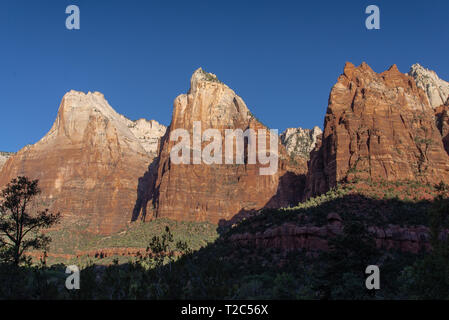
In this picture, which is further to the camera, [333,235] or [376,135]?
[376,135]

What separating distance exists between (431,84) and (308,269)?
4880 inches

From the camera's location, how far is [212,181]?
133625 mm

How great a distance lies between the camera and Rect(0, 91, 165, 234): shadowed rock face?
→ 144750mm

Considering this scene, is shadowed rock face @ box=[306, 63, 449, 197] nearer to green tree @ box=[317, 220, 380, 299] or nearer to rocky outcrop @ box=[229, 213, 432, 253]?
rocky outcrop @ box=[229, 213, 432, 253]

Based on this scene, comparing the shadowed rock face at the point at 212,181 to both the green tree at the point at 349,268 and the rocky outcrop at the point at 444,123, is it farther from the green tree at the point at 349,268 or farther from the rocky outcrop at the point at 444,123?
the green tree at the point at 349,268

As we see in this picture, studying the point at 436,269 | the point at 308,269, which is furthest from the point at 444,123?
the point at 436,269

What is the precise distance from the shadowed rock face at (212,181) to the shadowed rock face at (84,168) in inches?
516

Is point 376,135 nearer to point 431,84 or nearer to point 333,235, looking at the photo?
point 333,235

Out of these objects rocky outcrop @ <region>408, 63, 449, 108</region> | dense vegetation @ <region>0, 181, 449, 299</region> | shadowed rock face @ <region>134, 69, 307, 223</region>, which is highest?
rocky outcrop @ <region>408, 63, 449, 108</region>

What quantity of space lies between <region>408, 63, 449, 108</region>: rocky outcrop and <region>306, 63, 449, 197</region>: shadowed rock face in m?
53.2

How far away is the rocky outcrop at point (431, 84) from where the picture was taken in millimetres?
139250

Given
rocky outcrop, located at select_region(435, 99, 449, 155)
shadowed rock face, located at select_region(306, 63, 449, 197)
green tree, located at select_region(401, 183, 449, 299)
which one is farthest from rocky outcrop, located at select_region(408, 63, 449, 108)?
green tree, located at select_region(401, 183, 449, 299)
